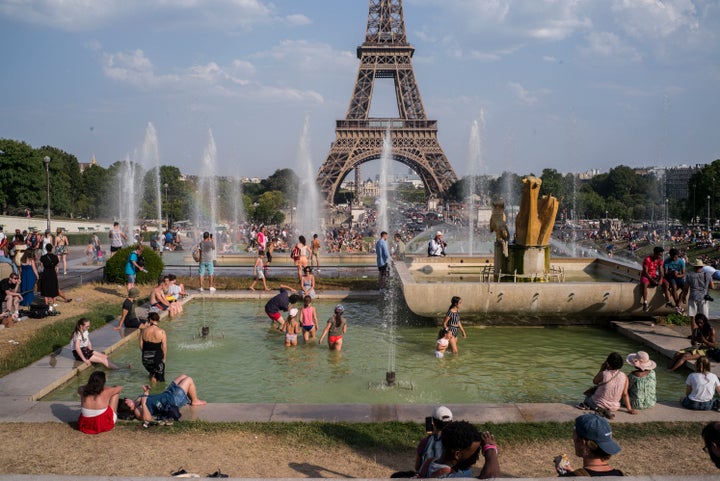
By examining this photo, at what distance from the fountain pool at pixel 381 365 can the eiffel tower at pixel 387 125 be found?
56.9m

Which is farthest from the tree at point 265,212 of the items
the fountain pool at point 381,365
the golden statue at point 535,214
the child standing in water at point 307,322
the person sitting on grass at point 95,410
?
the person sitting on grass at point 95,410

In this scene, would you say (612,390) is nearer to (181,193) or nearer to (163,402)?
(163,402)

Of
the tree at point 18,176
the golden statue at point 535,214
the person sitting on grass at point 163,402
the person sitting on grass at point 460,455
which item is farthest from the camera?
the tree at point 18,176

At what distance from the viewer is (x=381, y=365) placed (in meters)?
10.3

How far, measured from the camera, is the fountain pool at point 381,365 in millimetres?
8852

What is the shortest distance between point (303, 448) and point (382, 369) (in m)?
3.60

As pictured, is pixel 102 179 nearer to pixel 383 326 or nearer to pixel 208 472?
pixel 383 326

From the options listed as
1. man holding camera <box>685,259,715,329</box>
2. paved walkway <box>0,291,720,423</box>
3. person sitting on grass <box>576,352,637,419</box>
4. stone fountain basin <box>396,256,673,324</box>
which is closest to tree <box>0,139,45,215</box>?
stone fountain basin <box>396,256,673,324</box>

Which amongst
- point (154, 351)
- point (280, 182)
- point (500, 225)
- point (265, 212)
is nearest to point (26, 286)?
point (154, 351)

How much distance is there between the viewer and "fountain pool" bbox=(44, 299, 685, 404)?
885 centimetres

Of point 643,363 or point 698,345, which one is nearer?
point 643,363

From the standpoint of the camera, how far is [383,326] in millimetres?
13406

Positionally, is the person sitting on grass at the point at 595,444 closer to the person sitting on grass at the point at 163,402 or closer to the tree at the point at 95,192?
the person sitting on grass at the point at 163,402

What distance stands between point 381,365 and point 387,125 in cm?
6369
